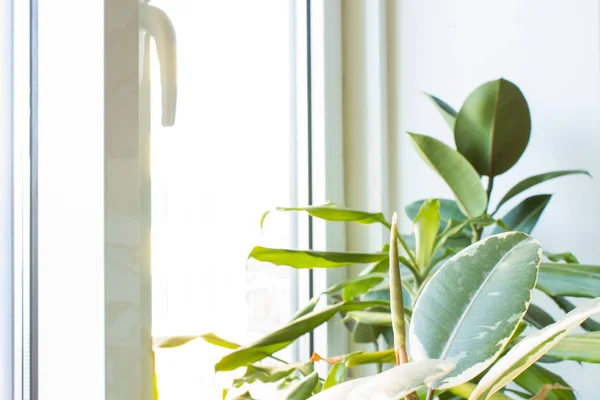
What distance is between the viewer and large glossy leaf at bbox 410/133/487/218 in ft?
2.40

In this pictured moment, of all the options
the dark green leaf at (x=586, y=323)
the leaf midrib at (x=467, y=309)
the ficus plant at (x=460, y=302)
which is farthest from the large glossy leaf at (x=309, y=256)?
the leaf midrib at (x=467, y=309)

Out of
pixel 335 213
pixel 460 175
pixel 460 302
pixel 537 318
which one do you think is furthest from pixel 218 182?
pixel 460 302

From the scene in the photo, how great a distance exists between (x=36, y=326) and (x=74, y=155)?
188 mm

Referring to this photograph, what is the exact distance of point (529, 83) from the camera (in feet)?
3.12

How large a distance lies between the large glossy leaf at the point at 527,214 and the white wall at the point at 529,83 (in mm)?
144

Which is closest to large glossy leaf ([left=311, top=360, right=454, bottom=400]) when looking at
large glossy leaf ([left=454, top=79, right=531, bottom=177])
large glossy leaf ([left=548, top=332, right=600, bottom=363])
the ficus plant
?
the ficus plant

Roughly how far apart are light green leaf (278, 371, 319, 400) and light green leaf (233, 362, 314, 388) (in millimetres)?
62

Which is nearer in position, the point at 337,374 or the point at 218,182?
the point at 337,374

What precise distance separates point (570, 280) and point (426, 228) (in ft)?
0.59

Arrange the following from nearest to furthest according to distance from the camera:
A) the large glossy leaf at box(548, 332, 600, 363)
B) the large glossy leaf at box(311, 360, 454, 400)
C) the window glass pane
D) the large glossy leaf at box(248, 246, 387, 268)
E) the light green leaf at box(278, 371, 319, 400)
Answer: the large glossy leaf at box(311, 360, 454, 400)
the large glossy leaf at box(548, 332, 600, 363)
the light green leaf at box(278, 371, 319, 400)
the large glossy leaf at box(248, 246, 387, 268)
the window glass pane

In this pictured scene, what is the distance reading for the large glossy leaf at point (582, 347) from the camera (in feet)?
1.38

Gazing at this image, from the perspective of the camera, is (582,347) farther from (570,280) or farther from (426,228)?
(426,228)

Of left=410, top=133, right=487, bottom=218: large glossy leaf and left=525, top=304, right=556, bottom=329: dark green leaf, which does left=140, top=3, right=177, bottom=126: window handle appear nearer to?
left=410, top=133, right=487, bottom=218: large glossy leaf

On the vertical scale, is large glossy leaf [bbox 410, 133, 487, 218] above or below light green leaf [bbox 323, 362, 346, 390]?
above
